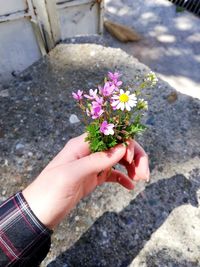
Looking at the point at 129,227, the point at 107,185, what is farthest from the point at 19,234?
the point at 107,185

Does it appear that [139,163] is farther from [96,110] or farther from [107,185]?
[107,185]

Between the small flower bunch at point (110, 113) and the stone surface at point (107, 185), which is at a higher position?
the small flower bunch at point (110, 113)

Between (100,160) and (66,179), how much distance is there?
204 mm

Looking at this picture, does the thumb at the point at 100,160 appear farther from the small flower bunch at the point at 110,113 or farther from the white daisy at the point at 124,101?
the white daisy at the point at 124,101

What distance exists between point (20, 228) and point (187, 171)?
5.27ft

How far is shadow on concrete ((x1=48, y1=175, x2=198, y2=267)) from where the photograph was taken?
2.25m

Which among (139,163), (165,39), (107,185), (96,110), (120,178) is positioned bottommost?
(165,39)

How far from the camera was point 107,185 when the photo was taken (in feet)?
8.57

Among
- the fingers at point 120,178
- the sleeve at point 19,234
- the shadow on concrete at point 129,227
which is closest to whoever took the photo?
the sleeve at point 19,234

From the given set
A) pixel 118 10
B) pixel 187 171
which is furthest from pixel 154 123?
pixel 118 10

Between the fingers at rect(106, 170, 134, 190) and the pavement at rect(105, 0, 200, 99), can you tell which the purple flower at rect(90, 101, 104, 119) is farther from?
the pavement at rect(105, 0, 200, 99)

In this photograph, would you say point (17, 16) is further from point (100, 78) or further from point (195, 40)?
point (195, 40)

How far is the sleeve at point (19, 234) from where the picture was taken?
4.76 ft

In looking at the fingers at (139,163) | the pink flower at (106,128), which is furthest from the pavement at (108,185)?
the pink flower at (106,128)
